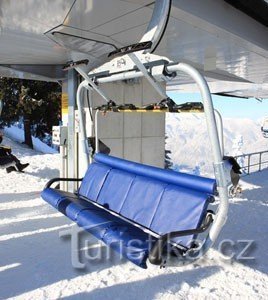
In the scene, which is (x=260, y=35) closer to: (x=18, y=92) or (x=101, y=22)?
(x=101, y=22)

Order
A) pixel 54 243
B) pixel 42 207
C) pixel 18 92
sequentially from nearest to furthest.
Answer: pixel 54 243
pixel 42 207
pixel 18 92

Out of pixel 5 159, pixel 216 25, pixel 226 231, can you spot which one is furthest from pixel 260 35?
pixel 5 159

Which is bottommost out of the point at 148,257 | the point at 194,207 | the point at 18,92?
the point at 148,257

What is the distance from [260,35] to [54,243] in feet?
13.8

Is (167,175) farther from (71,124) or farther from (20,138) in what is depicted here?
(20,138)

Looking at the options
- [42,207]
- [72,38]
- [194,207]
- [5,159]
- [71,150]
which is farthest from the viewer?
[5,159]

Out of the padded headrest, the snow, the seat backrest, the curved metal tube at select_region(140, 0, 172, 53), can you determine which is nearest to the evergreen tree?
the snow

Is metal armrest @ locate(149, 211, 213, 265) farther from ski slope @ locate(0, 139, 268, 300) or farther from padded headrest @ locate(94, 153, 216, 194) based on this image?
ski slope @ locate(0, 139, 268, 300)

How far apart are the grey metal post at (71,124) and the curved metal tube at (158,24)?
3760mm

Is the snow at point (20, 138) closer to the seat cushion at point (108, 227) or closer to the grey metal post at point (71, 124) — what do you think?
the grey metal post at point (71, 124)

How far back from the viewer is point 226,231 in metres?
4.77

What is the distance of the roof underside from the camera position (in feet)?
12.1

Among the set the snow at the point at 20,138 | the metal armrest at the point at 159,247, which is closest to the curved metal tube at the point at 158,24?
the metal armrest at the point at 159,247

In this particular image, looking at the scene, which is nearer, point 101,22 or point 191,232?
point 191,232
